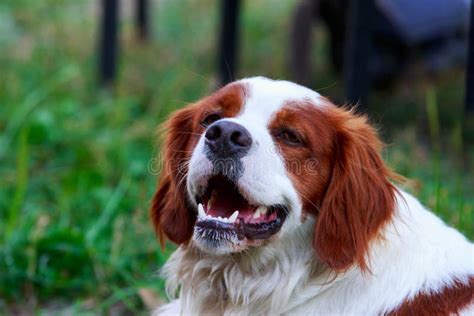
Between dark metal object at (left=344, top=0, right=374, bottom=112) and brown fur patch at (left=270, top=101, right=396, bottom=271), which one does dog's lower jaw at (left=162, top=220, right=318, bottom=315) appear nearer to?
brown fur patch at (left=270, top=101, right=396, bottom=271)

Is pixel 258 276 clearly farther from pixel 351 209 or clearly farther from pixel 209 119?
pixel 209 119

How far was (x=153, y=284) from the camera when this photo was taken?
3.85 metres

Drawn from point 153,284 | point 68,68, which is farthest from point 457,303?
point 68,68

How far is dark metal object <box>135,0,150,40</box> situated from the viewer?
27.9 ft

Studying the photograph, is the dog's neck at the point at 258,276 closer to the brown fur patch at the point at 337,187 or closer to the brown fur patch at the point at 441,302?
the brown fur patch at the point at 337,187

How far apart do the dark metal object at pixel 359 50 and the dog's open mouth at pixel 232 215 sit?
222cm

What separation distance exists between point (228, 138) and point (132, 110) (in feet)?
12.2

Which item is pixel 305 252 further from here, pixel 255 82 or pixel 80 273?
pixel 80 273

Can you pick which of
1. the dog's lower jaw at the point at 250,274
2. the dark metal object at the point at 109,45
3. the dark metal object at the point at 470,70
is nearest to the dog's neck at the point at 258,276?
the dog's lower jaw at the point at 250,274

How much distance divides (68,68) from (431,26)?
297 centimetres

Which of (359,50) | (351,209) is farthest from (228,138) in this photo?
(359,50)

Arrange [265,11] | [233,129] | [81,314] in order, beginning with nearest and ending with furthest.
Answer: [233,129] < [81,314] < [265,11]

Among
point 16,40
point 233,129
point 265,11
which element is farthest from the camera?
point 265,11

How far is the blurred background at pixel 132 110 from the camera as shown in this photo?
4004 mm
